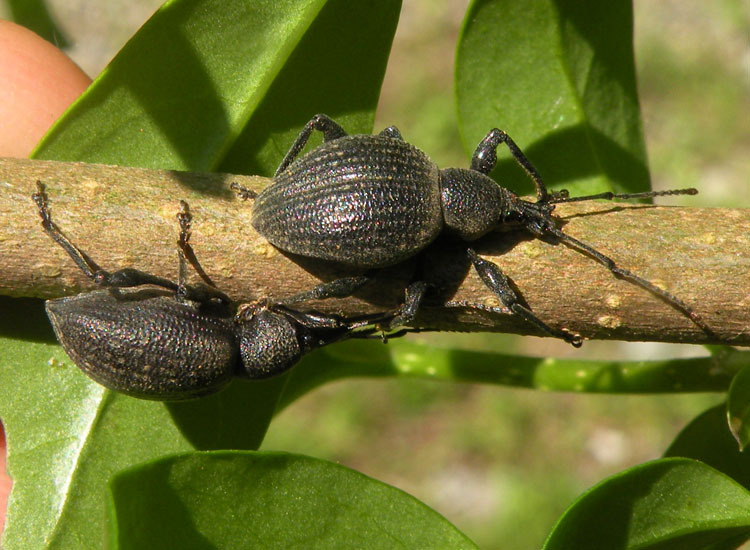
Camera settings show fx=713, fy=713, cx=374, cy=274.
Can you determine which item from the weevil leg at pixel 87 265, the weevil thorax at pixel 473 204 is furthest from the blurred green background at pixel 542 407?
the weevil leg at pixel 87 265

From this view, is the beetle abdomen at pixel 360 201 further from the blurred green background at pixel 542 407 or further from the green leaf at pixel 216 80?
the blurred green background at pixel 542 407

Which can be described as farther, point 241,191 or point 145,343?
point 145,343

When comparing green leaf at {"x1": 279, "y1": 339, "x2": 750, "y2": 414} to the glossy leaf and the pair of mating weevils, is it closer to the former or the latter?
the glossy leaf

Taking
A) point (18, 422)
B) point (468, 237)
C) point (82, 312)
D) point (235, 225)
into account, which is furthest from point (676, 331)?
point (18, 422)

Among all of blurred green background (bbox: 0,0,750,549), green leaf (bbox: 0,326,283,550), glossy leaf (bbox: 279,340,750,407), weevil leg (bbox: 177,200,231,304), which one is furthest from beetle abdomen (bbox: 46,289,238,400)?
blurred green background (bbox: 0,0,750,549)

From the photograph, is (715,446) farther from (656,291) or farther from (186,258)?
(186,258)

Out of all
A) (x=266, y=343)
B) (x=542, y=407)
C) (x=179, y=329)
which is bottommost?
(x=542, y=407)

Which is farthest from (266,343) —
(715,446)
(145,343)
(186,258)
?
(715,446)

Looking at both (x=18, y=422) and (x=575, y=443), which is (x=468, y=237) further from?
(x=575, y=443)
